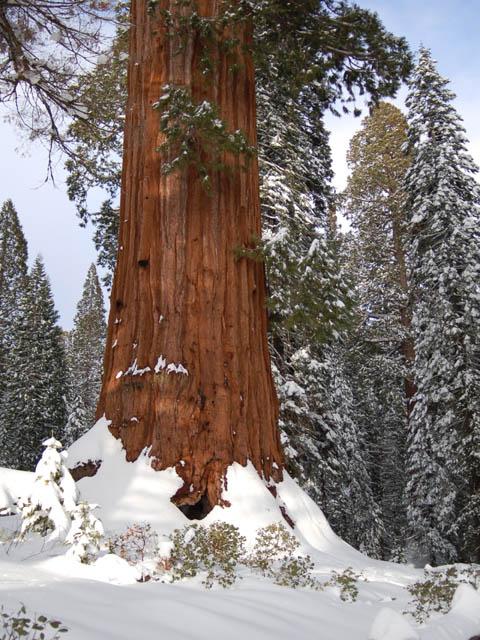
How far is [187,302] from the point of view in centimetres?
557

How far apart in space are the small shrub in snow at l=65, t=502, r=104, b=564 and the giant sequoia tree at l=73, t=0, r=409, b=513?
1.87 metres

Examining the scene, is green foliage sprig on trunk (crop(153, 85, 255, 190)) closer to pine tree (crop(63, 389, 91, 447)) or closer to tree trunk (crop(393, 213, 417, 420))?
tree trunk (crop(393, 213, 417, 420))

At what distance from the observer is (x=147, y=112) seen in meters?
6.28

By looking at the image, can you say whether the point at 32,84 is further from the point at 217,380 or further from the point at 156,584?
the point at 156,584

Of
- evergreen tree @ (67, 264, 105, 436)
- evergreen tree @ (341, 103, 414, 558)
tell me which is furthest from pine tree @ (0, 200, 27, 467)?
evergreen tree @ (341, 103, 414, 558)

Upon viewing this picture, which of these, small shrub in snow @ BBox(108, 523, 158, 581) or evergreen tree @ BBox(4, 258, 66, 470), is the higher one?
evergreen tree @ BBox(4, 258, 66, 470)

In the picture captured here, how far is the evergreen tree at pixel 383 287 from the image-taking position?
2159cm

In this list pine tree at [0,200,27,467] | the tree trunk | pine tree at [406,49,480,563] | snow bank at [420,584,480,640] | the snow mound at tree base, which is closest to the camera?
snow bank at [420,584,480,640]

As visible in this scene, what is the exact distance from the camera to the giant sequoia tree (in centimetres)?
528

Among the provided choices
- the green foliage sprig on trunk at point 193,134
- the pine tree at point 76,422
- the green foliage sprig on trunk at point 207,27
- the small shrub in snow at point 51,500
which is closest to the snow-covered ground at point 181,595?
the small shrub in snow at point 51,500

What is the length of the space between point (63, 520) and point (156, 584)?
1.99 ft

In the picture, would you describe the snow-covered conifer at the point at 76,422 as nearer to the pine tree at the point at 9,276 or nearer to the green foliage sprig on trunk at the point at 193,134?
the pine tree at the point at 9,276

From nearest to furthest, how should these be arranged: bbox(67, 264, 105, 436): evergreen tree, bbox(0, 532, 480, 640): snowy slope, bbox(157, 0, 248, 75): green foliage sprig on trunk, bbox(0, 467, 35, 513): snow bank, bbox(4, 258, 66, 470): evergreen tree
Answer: bbox(0, 532, 480, 640): snowy slope
bbox(0, 467, 35, 513): snow bank
bbox(157, 0, 248, 75): green foliage sprig on trunk
bbox(4, 258, 66, 470): evergreen tree
bbox(67, 264, 105, 436): evergreen tree

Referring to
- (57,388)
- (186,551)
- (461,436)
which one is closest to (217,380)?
(186,551)
